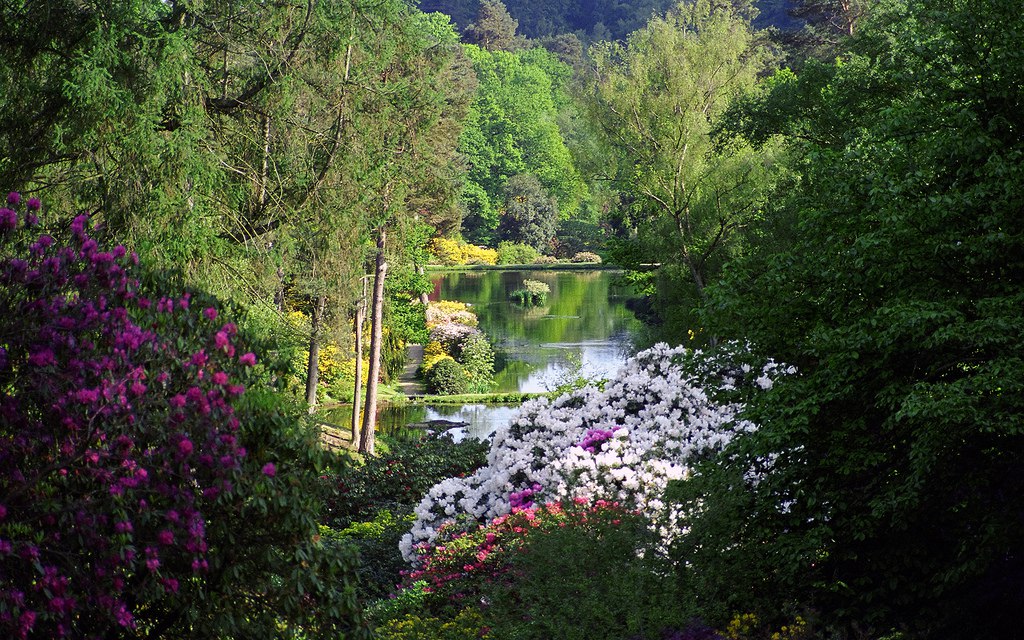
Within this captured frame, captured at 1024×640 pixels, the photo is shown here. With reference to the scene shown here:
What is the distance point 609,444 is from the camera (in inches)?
370

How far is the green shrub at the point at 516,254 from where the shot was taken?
2864 inches

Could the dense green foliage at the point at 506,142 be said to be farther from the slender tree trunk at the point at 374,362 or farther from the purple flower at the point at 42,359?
the purple flower at the point at 42,359

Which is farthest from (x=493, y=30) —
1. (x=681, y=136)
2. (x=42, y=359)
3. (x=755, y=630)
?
(x=42, y=359)

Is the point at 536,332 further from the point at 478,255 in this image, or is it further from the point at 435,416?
the point at 478,255

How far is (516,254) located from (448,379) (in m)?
42.1

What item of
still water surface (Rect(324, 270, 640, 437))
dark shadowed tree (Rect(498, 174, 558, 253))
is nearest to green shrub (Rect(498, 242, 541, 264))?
dark shadowed tree (Rect(498, 174, 558, 253))

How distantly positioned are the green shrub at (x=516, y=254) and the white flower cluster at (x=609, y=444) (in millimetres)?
61694

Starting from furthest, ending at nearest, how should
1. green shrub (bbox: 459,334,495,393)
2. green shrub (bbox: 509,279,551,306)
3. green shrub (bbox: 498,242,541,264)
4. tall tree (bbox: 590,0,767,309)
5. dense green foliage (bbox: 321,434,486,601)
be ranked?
green shrub (bbox: 498,242,541,264)
green shrub (bbox: 509,279,551,306)
green shrub (bbox: 459,334,495,393)
tall tree (bbox: 590,0,767,309)
dense green foliage (bbox: 321,434,486,601)

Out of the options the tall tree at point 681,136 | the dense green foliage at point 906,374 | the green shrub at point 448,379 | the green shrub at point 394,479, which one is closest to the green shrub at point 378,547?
the green shrub at point 394,479

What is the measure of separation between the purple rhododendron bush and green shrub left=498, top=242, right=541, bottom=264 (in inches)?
2663

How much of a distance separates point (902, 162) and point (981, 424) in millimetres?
2391

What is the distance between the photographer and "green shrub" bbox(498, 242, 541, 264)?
72744mm

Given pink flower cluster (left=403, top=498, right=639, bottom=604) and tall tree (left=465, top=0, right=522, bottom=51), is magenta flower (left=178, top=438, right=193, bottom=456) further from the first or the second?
tall tree (left=465, top=0, right=522, bottom=51)

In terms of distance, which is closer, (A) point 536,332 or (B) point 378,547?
(B) point 378,547
